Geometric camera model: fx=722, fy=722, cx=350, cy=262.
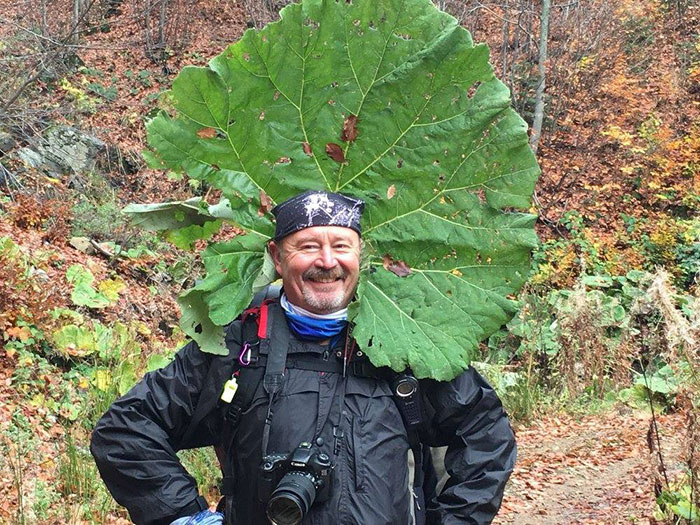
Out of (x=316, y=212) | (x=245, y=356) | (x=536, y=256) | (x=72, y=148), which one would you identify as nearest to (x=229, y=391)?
(x=245, y=356)

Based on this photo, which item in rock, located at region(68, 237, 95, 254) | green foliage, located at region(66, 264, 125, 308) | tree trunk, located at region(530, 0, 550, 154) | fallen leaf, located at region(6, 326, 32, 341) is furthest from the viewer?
tree trunk, located at region(530, 0, 550, 154)

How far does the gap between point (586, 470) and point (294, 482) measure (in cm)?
528

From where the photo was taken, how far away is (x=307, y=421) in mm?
2215

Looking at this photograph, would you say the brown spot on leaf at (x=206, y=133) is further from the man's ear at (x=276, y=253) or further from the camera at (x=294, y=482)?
the camera at (x=294, y=482)

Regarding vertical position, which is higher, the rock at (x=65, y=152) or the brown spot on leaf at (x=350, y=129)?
the rock at (x=65, y=152)

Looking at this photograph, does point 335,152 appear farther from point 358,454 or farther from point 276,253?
point 358,454

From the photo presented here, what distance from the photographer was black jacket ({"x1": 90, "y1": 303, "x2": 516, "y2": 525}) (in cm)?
218

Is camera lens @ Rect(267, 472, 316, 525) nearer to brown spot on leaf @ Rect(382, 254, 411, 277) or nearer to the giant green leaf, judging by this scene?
the giant green leaf

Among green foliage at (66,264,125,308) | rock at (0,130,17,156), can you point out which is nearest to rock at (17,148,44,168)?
rock at (0,130,17,156)

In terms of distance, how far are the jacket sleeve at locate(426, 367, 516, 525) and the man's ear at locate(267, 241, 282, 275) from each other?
646 millimetres

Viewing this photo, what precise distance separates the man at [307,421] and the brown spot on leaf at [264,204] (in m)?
0.14

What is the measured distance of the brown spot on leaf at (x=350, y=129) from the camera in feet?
8.10

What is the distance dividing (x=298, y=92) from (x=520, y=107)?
1581cm

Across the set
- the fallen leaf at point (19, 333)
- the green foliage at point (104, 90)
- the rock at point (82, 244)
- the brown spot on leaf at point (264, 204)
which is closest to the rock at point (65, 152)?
the rock at point (82, 244)
